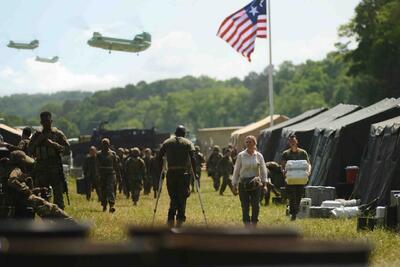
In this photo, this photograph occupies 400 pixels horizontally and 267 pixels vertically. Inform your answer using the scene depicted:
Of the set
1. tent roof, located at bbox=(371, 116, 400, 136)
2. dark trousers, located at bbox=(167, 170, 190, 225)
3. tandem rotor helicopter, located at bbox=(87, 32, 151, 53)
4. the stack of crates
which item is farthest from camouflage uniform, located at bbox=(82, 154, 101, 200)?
tandem rotor helicopter, located at bbox=(87, 32, 151, 53)

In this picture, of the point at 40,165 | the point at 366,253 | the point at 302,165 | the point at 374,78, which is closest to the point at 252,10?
the point at 302,165

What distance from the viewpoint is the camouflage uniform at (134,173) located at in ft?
87.2

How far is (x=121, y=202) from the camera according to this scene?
27.7 meters

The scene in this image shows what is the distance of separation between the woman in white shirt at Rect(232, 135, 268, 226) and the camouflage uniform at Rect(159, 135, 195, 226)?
815 millimetres

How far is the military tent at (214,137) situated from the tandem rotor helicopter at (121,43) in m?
9.03

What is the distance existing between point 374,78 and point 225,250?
67711 mm

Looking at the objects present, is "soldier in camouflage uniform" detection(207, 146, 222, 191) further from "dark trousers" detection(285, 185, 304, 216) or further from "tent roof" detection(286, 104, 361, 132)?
"dark trousers" detection(285, 185, 304, 216)

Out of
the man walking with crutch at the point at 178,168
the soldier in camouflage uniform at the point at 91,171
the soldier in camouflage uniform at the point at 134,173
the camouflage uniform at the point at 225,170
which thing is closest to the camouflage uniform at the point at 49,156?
the man walking with crutch at the point at 178,168

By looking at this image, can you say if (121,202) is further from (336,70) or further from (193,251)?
(336,70)

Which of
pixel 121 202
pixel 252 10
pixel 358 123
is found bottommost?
pixel 121 202

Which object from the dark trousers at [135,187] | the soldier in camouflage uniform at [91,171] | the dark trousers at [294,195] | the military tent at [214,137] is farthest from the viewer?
the military tent at [214,137]

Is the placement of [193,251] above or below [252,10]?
below

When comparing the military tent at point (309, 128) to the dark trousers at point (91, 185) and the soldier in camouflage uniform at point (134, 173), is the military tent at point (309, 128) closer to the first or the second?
the soldier in camouflage uniform at point (134, 173)

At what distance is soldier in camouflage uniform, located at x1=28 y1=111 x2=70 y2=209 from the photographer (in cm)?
1591
